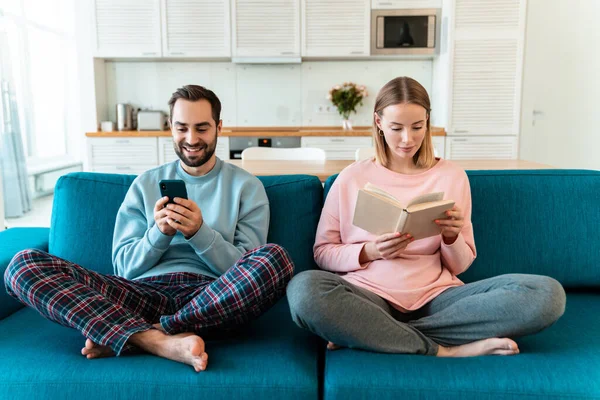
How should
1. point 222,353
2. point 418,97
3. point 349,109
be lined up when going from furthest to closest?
point 349,109 < point 418,97 < point 222,353

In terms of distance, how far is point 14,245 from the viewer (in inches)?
73.3

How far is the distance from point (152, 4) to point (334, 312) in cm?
423

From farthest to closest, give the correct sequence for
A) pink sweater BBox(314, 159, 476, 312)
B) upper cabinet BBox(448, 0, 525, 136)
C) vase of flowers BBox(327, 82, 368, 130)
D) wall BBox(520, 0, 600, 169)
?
wall BBox(520, 0, 600, 169), vase of flowers BBox(327, 82, 368, 130), upper cabinet BBox(448, 0, 525, 136), pink sweater BBox(314, 159, 476, 312)

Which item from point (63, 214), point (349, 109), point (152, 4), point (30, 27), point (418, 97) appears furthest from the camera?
point (30, 27)

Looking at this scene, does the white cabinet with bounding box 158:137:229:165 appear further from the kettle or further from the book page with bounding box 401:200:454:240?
the book page with bounding box 401:200:454:240

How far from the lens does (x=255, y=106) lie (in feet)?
17.7

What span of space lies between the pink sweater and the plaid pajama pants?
271 millimetres

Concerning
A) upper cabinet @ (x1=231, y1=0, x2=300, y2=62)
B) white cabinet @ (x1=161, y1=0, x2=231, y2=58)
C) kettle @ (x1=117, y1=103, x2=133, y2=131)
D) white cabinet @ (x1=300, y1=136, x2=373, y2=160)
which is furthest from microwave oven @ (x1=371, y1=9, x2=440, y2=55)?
kettle @ (x1=117, y1=103, x2=133, y2=131)

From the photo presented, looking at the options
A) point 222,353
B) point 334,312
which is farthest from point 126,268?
point 334,312

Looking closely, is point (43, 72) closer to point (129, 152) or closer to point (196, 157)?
point (129, 152)

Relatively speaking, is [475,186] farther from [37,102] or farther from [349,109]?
[37,102]

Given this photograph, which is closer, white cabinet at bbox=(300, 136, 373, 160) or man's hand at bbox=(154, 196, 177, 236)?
man's hand at bbox=(154, 196, 177, 236)

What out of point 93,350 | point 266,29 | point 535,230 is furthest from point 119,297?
point 266,29

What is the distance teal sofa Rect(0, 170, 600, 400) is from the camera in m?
1.27
